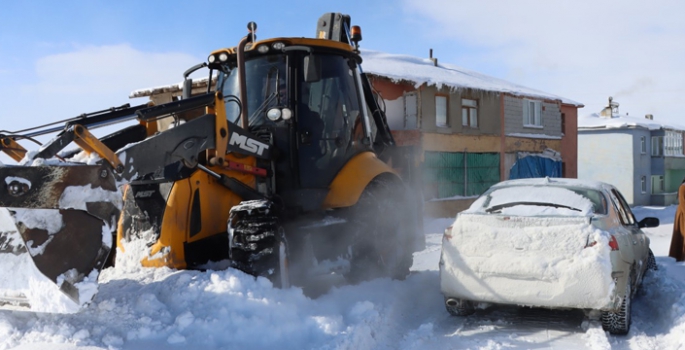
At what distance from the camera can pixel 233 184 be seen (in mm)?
5992

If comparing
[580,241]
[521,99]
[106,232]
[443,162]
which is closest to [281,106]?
[106,232]

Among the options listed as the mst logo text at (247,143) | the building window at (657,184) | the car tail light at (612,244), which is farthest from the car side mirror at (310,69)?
the building window at (657,184)

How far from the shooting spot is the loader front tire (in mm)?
6996

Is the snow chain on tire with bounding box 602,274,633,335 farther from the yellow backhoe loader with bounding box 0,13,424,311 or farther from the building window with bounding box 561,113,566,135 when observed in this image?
the building window with bounding box 561,113,566,135

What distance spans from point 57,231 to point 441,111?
60.8 ft

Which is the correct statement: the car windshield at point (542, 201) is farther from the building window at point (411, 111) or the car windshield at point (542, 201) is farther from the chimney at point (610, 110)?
the chimney at point (610, 110)

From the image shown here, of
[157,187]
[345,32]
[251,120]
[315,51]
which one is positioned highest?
[345,32]

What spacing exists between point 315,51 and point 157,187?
2.32 m

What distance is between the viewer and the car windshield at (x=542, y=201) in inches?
236

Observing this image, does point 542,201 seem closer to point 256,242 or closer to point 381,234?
point 381,234

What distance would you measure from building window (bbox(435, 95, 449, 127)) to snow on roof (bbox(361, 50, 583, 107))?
2.31ft

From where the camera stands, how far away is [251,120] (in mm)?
6406

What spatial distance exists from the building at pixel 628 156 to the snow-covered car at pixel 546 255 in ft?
98.5

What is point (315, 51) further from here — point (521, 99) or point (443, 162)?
point (521, 99)
